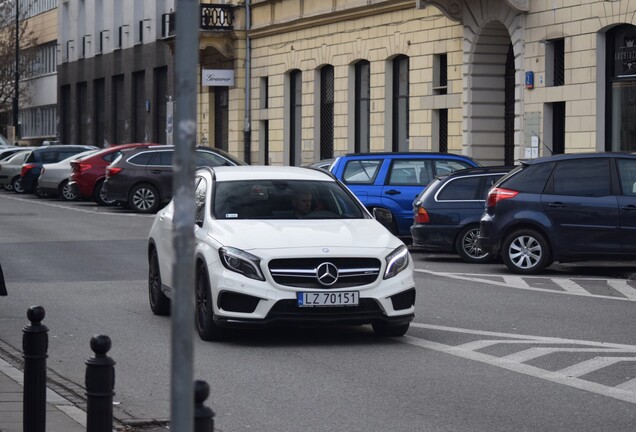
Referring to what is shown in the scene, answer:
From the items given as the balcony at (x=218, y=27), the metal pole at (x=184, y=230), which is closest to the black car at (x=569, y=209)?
the metal pole at (x=184, y=230)

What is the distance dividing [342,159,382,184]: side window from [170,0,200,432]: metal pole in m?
19.3

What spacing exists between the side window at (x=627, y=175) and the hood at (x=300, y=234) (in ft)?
22.7

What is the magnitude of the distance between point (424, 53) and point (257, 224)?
24811 mm

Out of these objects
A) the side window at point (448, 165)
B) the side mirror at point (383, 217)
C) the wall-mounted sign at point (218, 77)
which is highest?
the wall-mounted sign at point (218, 77)

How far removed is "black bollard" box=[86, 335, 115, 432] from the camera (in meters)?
6.23

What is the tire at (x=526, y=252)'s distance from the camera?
62.5ft

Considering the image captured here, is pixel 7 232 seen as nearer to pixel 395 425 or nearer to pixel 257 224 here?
pixel 257 224

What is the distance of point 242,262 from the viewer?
1162 centimetres

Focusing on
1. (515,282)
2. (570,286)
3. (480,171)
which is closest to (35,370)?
(570,286)

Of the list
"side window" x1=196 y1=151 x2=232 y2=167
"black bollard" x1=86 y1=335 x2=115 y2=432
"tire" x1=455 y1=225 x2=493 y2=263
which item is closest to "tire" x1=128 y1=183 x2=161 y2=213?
"side window" x1=196 y1=151 x2=232 y2=167

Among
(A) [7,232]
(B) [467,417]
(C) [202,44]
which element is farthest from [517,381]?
(C) [202,44]

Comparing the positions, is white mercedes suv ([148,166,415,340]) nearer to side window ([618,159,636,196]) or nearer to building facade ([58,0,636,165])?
side window ([618,159,636,196])

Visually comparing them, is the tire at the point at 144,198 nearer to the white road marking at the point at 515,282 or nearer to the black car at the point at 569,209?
the black car at the point at 569,209

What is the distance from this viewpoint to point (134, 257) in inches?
859
